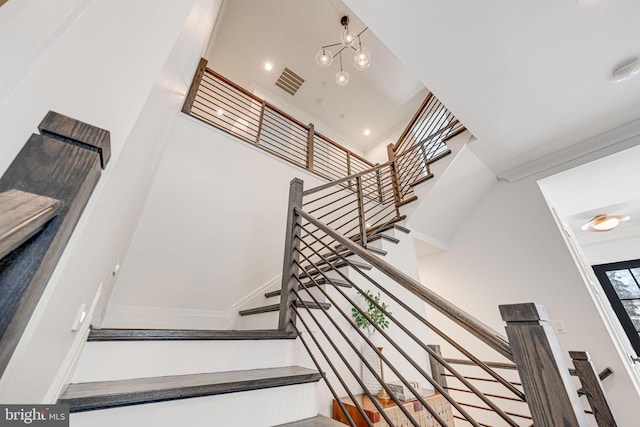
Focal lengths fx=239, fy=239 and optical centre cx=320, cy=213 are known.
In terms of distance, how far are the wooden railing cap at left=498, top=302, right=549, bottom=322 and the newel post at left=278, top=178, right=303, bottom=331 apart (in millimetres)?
1172

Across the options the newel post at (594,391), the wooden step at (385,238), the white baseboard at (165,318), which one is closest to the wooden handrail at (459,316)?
the newel post at (594,391)

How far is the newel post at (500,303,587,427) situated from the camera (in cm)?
52

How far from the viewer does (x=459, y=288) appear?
3.05 m

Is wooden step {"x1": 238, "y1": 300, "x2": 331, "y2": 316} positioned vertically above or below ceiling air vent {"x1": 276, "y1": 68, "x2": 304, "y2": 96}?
below

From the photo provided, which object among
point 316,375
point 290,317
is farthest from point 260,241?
point 316,375

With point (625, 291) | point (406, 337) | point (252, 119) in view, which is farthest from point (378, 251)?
point (625, 291)

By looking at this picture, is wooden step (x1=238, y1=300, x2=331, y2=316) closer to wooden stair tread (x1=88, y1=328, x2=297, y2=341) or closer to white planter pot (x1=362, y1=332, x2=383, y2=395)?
wooden stair tread (x1=88, y1=328, x2=297, y2=341)

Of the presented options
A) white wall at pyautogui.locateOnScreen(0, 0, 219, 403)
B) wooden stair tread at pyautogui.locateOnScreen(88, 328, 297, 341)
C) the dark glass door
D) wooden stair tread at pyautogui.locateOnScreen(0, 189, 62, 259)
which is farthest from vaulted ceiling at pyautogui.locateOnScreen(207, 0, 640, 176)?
the dark glass door

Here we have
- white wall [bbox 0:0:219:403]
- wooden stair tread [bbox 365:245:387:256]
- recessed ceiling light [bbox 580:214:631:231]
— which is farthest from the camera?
recessed ceiling light [bbox 580:214:631:231]

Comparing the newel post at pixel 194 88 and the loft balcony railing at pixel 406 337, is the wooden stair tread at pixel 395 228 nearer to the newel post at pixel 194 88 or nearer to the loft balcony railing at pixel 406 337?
the loft balcony railing at pixel 406 337

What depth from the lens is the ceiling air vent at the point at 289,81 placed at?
439 cm

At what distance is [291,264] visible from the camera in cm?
167

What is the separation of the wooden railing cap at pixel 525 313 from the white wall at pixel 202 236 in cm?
235

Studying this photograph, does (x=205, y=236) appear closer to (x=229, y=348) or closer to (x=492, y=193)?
(x=229, y=348)
